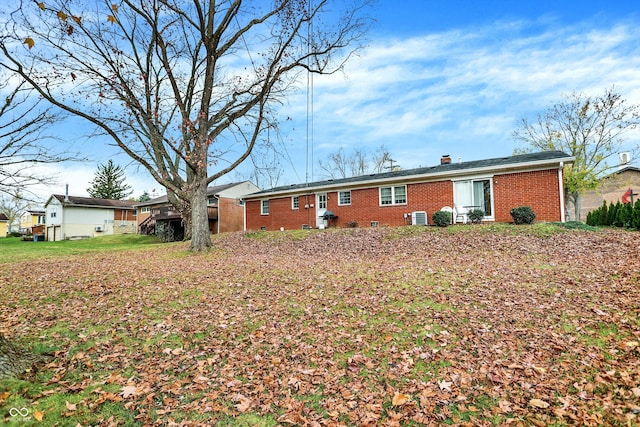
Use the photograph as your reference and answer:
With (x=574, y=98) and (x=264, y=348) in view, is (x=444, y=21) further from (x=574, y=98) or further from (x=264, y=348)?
(x=574, y=98)

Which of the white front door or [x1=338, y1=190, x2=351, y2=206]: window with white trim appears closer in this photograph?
[x1=338, y1=190, x2=351, y2=206]: window with white trim

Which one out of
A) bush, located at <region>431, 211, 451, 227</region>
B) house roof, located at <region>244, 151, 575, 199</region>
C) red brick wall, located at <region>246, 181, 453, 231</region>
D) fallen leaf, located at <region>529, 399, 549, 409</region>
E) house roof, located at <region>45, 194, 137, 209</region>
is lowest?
fallen leaf, located at <region>529, 399, 549, 409</region>

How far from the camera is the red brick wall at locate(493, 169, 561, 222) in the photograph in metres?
13.5

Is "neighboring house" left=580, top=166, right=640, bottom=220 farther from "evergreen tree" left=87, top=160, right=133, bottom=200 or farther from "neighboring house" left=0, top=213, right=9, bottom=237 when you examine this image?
"neighboring house" left=0, top=213, right=9, bottom=237

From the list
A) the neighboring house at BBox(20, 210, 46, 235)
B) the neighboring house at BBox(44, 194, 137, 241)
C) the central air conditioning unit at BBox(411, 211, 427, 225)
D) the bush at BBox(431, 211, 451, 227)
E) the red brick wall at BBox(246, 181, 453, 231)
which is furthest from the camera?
the neighboring house at BBox(20, 210, 46, 235)

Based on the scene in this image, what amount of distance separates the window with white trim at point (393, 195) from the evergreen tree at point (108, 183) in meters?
45.4

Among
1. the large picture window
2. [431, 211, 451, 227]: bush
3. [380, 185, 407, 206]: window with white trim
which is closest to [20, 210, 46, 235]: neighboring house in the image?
[380, 185, 407, 206]: window with white trim

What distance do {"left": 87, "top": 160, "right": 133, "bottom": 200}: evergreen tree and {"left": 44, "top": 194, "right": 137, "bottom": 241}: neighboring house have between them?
1142cm

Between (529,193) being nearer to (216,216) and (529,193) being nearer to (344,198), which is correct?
(344,198)

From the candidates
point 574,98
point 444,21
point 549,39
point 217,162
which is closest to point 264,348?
point 217,162

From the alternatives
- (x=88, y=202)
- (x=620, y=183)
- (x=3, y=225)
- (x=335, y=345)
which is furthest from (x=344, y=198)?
(x=3, y=225)

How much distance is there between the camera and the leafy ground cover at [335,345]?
318 cm

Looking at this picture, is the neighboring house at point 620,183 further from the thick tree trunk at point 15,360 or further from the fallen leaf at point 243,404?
the thick tree trunk at point 15,360

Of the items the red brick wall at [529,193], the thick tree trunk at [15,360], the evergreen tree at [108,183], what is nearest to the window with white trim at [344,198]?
the red brick wall at [529,193]
